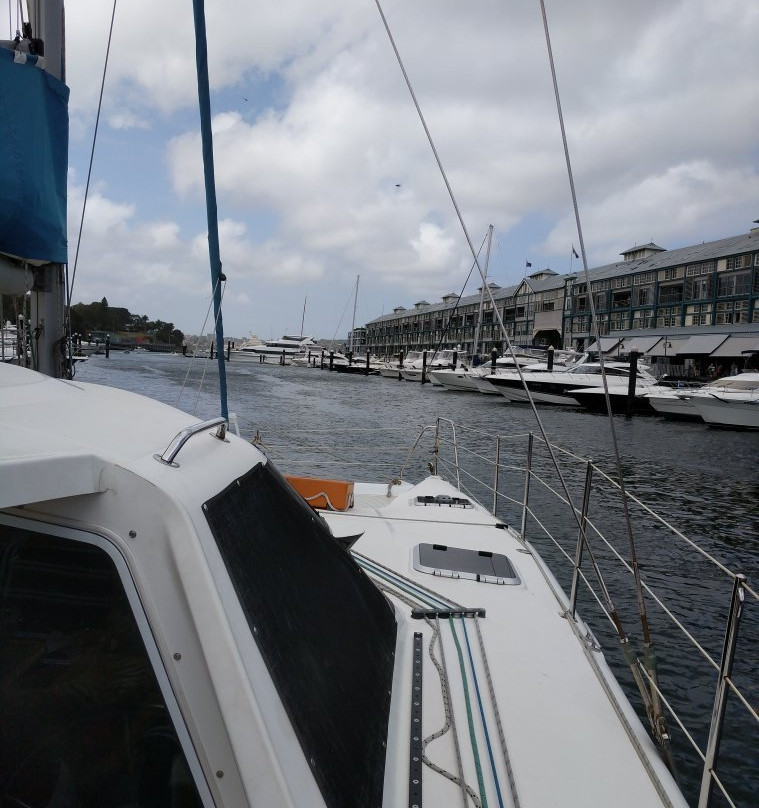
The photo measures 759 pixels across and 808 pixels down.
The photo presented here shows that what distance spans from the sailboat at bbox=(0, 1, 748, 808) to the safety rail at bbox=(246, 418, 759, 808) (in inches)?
24.6

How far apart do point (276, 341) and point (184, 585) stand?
115225mm

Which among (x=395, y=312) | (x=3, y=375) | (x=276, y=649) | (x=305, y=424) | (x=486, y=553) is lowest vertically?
(x=305, y=424)

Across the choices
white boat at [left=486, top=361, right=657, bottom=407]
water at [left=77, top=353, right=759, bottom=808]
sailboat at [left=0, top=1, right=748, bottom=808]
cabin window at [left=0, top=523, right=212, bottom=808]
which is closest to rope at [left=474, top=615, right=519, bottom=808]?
sailboat at [left=0, top=1, right=748, bottom=808]

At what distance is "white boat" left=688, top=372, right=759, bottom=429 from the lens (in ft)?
87.2

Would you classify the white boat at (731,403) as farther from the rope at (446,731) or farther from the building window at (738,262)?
the rope at (446,731)

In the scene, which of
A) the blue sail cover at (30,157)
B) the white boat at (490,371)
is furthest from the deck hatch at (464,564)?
the white boat at (490,371)

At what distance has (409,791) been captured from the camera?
180 cm

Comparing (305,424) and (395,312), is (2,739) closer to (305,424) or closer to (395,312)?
(305,424)

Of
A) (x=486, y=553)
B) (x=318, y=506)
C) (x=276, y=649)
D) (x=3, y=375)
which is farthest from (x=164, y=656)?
(x=318, y=506)

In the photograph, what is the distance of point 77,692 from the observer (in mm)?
1273

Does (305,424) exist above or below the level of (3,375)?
below

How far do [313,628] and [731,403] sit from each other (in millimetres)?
30026

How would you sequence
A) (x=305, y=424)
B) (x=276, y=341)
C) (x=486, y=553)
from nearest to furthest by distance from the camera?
(x=486, y=553)
(x=305, y=424)
(x=276, y=341)

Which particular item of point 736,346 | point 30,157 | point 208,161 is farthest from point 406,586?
point 736,346
